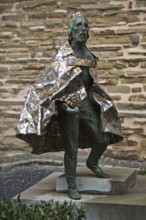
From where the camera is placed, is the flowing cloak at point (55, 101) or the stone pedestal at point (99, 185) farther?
the stone pedestal at point (99, 185)

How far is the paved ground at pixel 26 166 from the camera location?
6414 millimetres


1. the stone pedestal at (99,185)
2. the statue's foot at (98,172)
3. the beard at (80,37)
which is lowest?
the stone pedestal at (99,185)

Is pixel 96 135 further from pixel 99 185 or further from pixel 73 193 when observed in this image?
pixel 73 193

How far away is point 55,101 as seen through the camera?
4457mm

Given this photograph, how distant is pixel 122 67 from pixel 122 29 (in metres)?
0.65

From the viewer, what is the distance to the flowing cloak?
173 inches

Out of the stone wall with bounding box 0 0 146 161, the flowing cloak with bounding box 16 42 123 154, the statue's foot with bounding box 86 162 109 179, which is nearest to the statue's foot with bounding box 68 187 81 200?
the statue's foot with bounding box 86 162 109 179

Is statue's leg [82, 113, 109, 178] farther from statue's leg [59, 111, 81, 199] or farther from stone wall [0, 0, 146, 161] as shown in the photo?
stone wall [0, 0, 146, 161]

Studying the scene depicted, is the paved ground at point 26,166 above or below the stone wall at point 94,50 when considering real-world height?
below

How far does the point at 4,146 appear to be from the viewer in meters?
9.18

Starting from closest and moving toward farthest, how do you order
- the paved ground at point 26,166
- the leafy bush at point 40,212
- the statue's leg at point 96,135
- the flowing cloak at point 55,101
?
the leafy bush at point 40,212
the flowing cloak at point 55,101
the statue's leg at point 96,135
the paved ground at point 26,166

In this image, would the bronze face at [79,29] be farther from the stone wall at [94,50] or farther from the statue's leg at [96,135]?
the stone wall at [94,50]

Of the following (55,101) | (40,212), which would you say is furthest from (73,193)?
(55,101)

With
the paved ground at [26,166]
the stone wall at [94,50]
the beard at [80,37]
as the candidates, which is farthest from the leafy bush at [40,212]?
the stone wall at [94,50]
